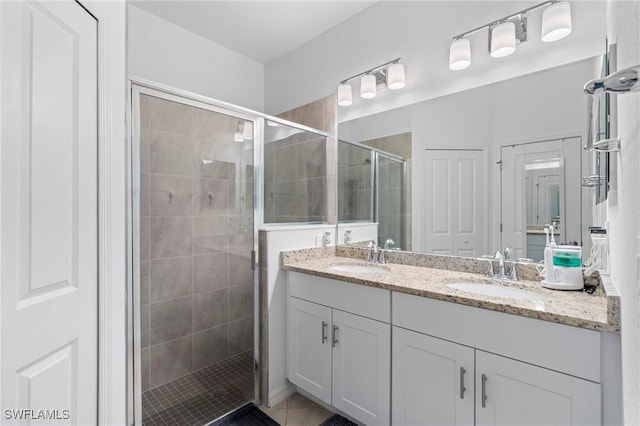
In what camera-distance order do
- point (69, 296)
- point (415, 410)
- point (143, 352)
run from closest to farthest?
1. point (69, 296)
2. point (415, 410)
3. point (143, 352)

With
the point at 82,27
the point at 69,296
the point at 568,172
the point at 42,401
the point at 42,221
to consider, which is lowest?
the point at 42,401

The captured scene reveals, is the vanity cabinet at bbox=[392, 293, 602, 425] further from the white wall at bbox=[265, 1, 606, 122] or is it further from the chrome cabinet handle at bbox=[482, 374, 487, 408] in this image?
the white wall at bbox=[265, 1, 606, 122]

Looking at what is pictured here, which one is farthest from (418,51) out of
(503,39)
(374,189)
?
(374,189)

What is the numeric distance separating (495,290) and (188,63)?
105 inches

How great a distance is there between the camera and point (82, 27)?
113 cm

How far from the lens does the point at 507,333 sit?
1172 mm

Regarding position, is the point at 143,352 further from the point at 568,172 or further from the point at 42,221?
the point at 568,172

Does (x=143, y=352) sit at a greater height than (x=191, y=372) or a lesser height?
greater

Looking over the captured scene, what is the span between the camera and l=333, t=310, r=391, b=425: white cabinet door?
1.53 metres

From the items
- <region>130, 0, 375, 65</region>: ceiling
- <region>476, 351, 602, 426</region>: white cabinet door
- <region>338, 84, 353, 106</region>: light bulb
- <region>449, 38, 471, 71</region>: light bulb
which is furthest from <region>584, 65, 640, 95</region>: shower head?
<region>130, 0, 375, 65</region>: ceiling

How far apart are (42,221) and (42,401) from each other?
1.84 feet

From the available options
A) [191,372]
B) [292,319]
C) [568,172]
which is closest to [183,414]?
Answer: [191,372]

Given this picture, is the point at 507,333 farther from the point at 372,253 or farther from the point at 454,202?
the point at 372,253

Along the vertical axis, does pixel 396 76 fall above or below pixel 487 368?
above
